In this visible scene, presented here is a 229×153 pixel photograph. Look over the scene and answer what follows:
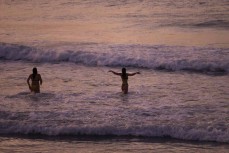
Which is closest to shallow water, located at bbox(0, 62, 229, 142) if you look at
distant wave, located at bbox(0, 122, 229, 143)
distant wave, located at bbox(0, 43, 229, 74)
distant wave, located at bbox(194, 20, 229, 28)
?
distant wave, located at bbox(0, 122, 229, 143)

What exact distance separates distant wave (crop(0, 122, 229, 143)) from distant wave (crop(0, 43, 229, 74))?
25.5 feet

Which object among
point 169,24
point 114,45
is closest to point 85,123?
point 114,45

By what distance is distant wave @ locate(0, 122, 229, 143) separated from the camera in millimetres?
12430

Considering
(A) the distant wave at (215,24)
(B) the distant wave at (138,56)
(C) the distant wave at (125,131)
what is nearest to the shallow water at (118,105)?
(C) the distant wave at (125,131)

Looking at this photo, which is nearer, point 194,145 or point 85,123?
point 194,145

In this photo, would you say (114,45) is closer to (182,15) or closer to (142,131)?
(182,15)

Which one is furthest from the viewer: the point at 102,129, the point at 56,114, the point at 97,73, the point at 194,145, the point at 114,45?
the point at 114,45

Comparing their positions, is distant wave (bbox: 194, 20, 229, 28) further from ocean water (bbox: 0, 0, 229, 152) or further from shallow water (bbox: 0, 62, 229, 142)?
shallow water (bbox: 0, 62, 229, 142)

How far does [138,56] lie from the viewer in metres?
22.8

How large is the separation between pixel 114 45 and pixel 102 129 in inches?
500

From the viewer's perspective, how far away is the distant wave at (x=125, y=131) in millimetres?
12430

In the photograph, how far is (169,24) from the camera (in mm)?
31703

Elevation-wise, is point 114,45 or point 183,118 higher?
point 114,45

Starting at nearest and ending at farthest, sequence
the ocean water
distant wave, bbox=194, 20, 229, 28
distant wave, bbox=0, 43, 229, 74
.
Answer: the ocean water, distant wave, bbox=0, 43, 229, 74, distant wave, bbox=194, 20, 229, 28
